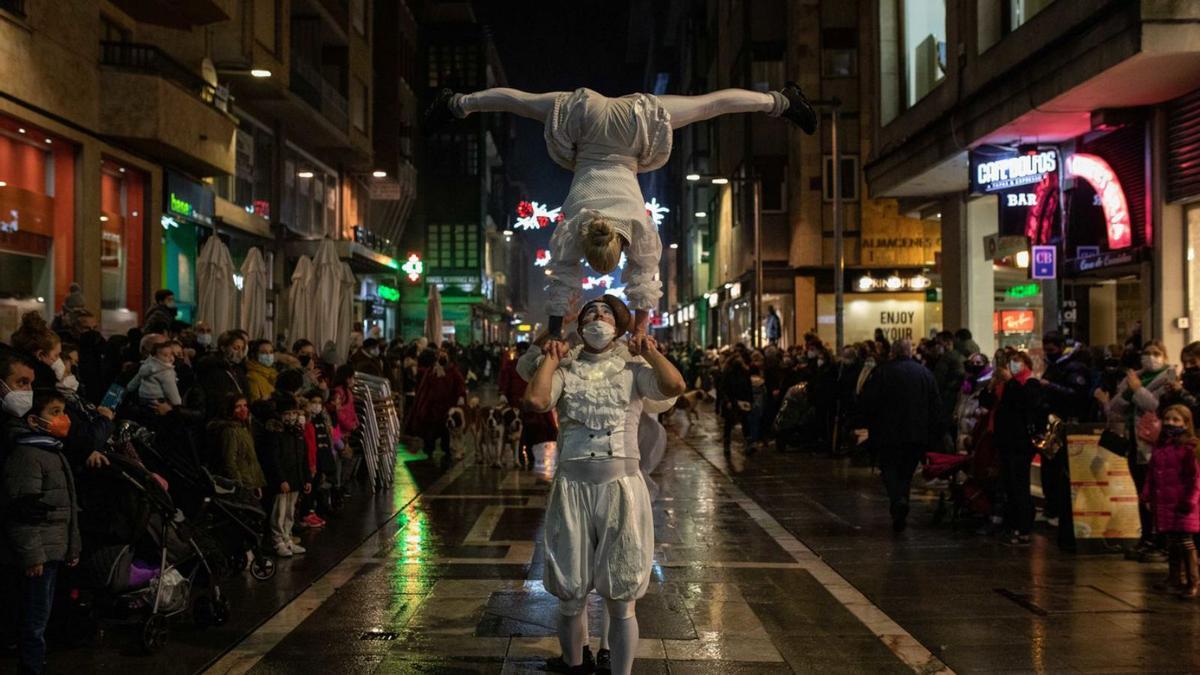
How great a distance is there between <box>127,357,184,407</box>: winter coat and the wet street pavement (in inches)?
68.9

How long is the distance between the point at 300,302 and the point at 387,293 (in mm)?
29920

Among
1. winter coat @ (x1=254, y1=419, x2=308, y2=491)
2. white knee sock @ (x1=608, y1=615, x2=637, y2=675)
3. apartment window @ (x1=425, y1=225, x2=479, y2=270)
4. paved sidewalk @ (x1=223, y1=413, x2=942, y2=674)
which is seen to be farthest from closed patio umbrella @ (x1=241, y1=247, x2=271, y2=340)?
apartment window @ (x1=425, y1=225, x2=479, y2=270)

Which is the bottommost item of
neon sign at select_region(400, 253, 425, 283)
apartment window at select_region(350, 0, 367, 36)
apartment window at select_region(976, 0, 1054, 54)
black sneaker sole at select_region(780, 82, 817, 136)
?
black sneaker sole at select_region(780, 82, 817, 136)

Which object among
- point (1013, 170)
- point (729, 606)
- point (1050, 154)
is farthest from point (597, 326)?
point (1013, 170)

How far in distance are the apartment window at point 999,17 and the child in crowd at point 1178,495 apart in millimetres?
10424

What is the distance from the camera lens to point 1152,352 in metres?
11.1

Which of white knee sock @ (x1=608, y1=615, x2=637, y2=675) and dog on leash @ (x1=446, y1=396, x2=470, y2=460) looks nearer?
white knee sock @ (x1=608, y1=615, x2=637, y2=675)

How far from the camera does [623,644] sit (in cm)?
624

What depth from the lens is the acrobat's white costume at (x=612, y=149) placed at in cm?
730

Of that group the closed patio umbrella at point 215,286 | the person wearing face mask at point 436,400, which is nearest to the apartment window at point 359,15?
the person wearing face mask at point 436,400

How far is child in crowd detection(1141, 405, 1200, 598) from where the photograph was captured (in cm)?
907

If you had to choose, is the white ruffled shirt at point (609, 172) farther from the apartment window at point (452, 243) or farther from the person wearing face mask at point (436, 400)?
the apartment window at point (452, 243)

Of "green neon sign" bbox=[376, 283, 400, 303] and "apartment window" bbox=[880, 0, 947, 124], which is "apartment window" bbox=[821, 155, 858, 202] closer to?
"apartment window" bbox=[880, 0, 947, 124]

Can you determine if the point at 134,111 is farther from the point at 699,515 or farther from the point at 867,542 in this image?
the point at 867,542
